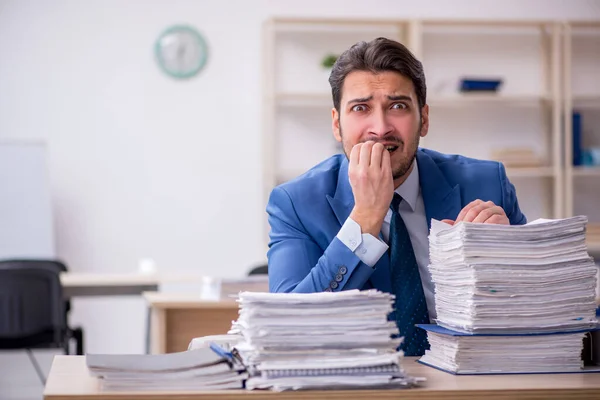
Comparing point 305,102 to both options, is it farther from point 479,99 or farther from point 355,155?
point 355,155

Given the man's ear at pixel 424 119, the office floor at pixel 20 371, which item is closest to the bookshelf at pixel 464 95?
the office floor at pixel 20 371

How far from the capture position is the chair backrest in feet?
14.8

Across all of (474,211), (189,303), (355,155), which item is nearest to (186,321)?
(189,303)

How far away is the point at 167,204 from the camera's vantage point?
224 inches

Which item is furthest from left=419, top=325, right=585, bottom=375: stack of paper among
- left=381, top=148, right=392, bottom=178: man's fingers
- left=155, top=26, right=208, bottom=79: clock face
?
left=155, top=26, right=208, bottom=79: clock face

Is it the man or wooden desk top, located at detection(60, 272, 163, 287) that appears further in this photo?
wooden desk top, located at detection(60, 272, 163, 287)

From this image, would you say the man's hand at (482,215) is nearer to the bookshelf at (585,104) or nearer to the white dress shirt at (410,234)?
the white dress shirt at (410,234)

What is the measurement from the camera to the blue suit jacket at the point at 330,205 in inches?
75.9

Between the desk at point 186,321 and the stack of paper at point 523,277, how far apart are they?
197 cm

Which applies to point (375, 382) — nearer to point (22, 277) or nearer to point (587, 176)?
point (22, 277)

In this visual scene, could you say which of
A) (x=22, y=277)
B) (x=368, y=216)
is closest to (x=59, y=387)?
(x=368, y=216)

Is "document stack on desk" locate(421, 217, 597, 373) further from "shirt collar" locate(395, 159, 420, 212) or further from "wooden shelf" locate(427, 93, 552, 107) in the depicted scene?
"wooden shelf" locate(427, 93, 552, 107)

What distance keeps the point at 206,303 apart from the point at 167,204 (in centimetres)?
241

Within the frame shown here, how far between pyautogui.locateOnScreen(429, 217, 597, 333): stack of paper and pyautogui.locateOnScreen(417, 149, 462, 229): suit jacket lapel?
54cm
